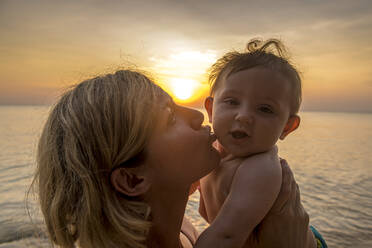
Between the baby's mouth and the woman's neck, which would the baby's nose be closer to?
the baby's mouth

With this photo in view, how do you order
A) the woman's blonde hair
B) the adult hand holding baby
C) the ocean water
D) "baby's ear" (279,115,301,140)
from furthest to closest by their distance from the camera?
the ocean water
"baby's ear" (279,115,301,140)
the adult hand holding baby
the woman's blonde hair

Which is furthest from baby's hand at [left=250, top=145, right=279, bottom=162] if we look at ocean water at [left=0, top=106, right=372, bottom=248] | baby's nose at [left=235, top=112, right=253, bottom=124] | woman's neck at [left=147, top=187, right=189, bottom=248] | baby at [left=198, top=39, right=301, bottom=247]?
ocean water at [left=0, top=106, right=372, bottom=248]

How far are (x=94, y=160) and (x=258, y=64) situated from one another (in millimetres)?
1452

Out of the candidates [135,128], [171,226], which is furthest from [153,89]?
[171,226]

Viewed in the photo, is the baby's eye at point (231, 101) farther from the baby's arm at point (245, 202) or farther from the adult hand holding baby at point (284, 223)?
the adult hand holding baby at point (284, 223)

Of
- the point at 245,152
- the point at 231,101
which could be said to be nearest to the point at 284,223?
the point at 245,152

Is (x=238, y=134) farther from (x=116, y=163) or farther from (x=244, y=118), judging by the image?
(x=116, y=163)

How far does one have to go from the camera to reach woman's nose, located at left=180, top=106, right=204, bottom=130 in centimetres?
201

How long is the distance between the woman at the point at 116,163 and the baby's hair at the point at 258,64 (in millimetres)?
748

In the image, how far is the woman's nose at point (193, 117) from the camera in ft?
6.58

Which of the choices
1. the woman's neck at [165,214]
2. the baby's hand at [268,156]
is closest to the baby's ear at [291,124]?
the baby's hand at [268,156]

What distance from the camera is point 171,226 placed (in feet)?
6.53

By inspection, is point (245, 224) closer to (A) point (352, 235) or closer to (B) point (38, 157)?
(B) point (38, 157)

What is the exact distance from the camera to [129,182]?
180cm
